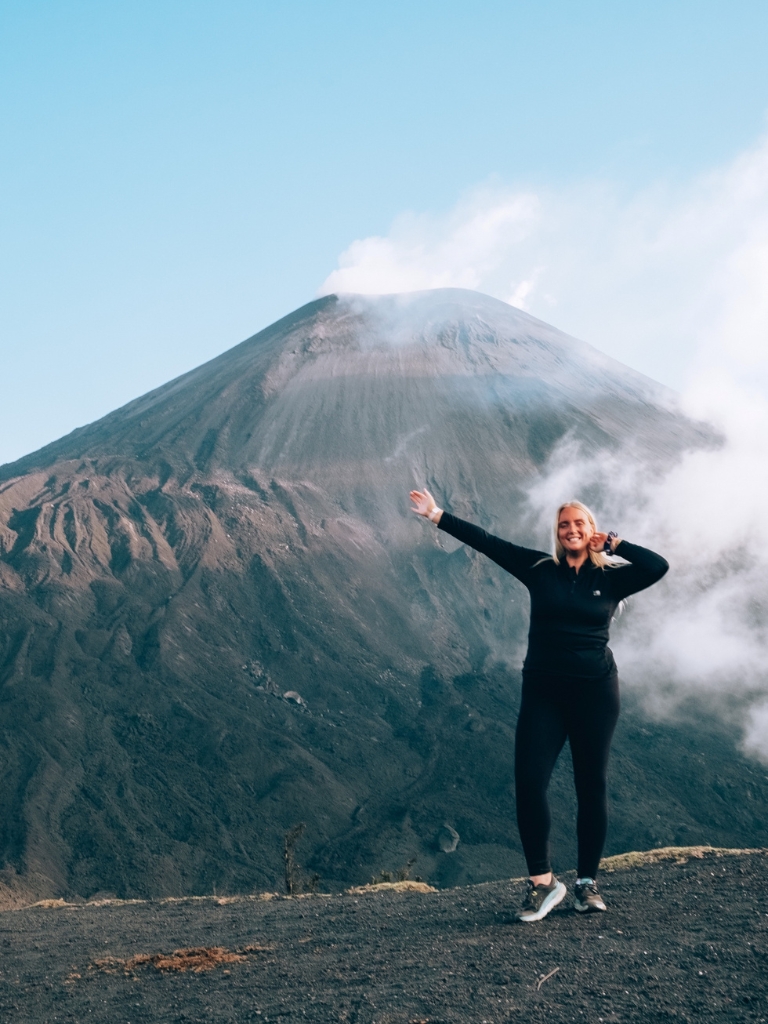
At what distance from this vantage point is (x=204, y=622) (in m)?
63.2

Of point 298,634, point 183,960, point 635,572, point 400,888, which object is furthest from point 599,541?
point 298,634

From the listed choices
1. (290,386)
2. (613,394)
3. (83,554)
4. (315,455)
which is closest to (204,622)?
(83,554)

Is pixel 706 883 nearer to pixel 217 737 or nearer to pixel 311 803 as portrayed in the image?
pixel 311 803

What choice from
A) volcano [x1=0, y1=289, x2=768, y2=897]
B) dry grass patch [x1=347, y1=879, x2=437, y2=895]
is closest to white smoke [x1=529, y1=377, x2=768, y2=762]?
volcano [x1=0, y1=289, x2=768, y2=897]

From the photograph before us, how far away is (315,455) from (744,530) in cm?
3644

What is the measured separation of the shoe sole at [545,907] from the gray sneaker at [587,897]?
0.10m

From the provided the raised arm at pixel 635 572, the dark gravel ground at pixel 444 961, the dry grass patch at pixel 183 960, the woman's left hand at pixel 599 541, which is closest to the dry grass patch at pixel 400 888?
the dark gravel ground at pixel 444 961

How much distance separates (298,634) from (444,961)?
5997cm

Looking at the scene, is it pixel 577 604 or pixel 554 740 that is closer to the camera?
pixel 577 604

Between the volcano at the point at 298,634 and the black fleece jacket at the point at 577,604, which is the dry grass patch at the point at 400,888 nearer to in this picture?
the black fleece jacket at the point at 577,604

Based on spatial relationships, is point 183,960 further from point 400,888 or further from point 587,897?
point 400,888

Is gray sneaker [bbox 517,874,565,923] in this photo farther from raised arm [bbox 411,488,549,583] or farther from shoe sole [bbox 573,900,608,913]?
raised arm [bbox 411,488,549,583]

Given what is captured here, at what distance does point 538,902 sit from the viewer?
5293 mm

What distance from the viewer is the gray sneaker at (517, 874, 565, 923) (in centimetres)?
527
